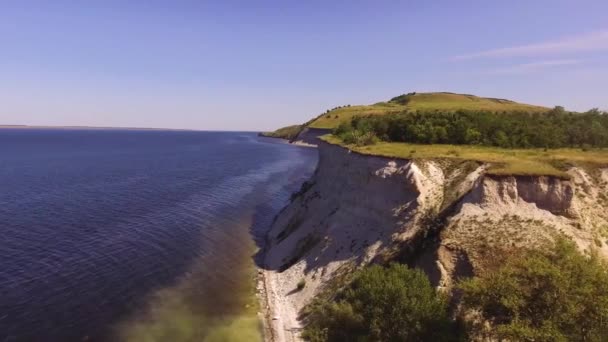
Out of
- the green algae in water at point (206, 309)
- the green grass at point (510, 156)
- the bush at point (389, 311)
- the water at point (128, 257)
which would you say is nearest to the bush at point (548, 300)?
the bush at point (389, 311)

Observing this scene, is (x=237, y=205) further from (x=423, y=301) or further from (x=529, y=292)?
(x=529, y=292)

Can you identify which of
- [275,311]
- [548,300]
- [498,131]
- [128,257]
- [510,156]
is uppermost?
[498,131]

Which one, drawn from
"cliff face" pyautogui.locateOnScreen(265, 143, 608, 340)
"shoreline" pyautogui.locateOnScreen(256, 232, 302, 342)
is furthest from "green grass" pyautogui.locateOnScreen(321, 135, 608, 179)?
"shoreline" pyautogui.locateOnScreen(256, 232, 302, 342)

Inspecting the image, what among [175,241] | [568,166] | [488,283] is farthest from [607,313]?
[175,241]

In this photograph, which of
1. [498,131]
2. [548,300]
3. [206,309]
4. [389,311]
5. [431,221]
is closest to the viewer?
[548,300]

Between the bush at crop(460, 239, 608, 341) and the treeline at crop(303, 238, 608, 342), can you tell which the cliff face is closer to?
the treeline at crop(303, 238, 608, 342)

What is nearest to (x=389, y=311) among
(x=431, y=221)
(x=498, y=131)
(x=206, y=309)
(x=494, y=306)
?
(x=494, y=306)

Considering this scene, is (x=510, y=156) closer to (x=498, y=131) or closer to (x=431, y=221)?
(x=498, y=131)
